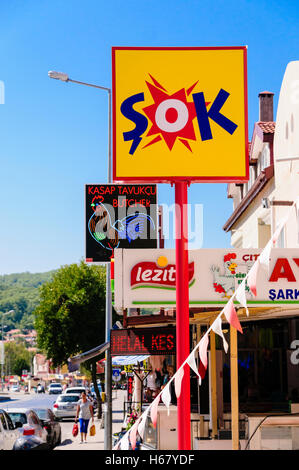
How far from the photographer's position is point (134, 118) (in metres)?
8.05

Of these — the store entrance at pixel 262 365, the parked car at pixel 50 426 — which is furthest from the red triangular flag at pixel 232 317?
the parked car at pixel 50 426

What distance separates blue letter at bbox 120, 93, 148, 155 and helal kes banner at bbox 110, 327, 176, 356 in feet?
15.6

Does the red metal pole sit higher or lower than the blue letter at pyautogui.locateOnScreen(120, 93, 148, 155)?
lower

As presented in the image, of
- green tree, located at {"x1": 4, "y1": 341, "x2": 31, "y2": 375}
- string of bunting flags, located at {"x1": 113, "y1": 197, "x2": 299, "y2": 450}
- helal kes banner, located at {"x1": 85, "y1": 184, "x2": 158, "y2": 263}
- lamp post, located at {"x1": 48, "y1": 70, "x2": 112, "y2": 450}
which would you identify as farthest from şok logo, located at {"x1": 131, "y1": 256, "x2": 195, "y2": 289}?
green tree, located at {"x1": 4, "y1": 341, "x2": 31, "y2": 375}

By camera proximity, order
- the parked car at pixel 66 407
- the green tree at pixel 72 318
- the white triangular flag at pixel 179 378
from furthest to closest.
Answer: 1. the green tree at pixel 72 318
2. the parked car at pixel 66 407
3. the white triangular flag at pixel 179 378

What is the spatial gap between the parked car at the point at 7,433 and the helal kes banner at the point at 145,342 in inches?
184

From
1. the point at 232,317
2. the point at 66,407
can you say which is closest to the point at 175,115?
the point at 232,317

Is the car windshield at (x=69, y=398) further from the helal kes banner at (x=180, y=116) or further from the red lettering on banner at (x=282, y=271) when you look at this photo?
the helal kes banner at (x=180, y=116)

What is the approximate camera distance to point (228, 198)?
33.9 meters

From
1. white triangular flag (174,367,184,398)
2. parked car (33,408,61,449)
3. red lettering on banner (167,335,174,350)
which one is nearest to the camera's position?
white triangular flag (174,367,184,398)

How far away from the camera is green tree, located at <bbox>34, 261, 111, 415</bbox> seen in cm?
4328

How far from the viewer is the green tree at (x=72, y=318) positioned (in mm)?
43281

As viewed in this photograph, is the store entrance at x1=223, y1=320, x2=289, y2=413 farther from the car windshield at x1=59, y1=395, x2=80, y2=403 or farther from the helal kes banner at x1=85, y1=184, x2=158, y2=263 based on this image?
the car windshield at x1=59, y1=395, x2=80, y2=403

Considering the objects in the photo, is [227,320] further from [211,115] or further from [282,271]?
[282,271]
